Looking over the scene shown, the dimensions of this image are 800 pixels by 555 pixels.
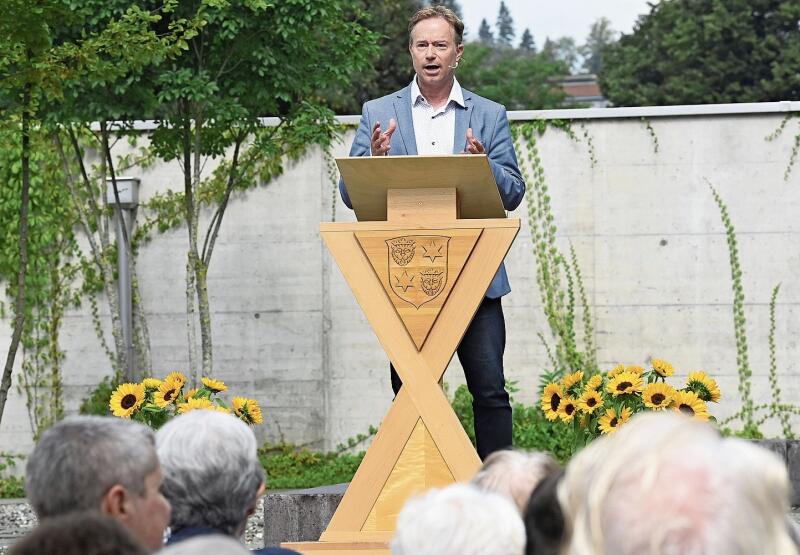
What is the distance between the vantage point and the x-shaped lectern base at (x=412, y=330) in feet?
13.3

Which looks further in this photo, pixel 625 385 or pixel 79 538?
pixel 625 385

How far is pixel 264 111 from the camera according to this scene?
9336 mm

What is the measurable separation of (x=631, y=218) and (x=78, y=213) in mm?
3925

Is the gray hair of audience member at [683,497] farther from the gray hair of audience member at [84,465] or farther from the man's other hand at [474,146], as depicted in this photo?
the man's other hand at [474,146]

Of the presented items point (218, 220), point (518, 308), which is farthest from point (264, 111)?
point (518, 308)

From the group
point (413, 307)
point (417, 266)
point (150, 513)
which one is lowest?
point (150, 513)

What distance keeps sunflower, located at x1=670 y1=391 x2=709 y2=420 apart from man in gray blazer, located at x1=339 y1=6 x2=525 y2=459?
1.04 m

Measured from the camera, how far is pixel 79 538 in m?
1.83

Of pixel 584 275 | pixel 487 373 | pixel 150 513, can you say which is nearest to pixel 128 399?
pixel 487 373

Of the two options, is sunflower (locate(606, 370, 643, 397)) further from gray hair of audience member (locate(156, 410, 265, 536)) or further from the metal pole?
the metal pole

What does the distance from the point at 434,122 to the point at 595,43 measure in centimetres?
13223

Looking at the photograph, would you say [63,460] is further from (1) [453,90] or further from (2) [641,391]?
(2) [641,391]

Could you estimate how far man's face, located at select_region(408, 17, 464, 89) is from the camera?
4.70m

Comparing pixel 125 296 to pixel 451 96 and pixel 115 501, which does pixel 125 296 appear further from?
pixel 115 501
